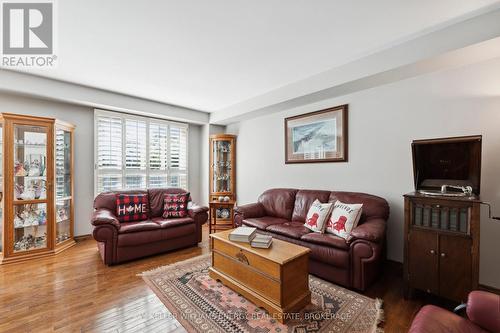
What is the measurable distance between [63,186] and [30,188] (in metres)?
0.41

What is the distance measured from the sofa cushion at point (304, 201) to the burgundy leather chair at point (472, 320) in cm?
201

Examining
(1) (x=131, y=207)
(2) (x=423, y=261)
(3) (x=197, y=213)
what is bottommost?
(2) (x=423, y=261)

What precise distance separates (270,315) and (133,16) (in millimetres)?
2862

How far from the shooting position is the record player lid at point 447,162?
202cm

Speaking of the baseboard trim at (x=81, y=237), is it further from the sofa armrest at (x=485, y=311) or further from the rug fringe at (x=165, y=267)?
the sofa armrest at (x=485, y=311)

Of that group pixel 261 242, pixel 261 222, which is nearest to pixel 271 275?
pixel 261 242

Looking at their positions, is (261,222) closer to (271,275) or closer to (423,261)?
(271,275)

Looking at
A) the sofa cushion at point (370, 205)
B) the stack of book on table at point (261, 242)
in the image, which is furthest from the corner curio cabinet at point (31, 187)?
the sofa cushion at point (370, 205)

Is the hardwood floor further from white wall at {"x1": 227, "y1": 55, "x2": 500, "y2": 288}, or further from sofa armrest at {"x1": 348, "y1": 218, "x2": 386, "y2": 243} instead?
white wall at {"x1": 227, "y1": 55, "x2": 500, "y2": 288}

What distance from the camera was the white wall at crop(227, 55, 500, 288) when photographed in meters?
2.20

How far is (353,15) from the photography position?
1895 mm

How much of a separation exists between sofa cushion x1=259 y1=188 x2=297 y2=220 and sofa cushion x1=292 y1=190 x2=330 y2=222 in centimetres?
12

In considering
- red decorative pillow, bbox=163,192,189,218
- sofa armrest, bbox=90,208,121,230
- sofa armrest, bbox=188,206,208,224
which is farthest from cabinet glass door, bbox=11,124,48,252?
sofa armrest, bbox=188,206,208,224

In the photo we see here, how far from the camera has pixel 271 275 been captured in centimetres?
188
